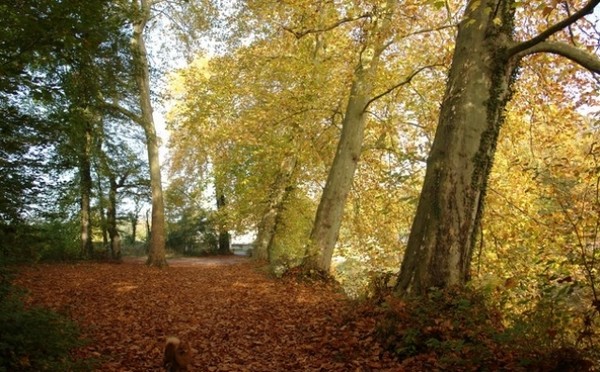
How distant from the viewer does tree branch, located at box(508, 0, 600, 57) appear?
4749 mm

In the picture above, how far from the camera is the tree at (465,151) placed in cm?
625

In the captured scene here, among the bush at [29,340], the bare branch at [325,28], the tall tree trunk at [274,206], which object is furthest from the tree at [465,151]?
the tall tree trunk at [274,206]

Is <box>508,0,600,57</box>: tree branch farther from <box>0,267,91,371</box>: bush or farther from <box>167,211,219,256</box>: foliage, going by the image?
<box>167,211,219,256</box>: foliage

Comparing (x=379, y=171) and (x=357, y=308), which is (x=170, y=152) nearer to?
(x=379, y=171)

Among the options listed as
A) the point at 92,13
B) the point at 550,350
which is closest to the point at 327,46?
the point at 92,13

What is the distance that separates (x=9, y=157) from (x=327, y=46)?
1220 cm

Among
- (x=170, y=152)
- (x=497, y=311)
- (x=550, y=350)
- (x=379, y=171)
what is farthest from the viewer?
(x=170, y=152)

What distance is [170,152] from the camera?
129 feet

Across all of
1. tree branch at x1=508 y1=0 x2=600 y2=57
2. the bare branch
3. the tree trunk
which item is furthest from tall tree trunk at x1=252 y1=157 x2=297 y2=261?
tree branch at x1=508 y1=0 x2=600 y2=57

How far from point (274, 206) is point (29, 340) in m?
15.2

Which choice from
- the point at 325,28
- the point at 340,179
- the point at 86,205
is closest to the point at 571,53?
the point at 325,28

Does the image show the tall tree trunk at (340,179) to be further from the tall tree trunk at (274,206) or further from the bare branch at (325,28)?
the tall tree trunk at (274,206)

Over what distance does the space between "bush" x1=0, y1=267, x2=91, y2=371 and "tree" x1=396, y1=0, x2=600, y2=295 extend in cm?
439

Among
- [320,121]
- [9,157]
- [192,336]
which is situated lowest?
[192,336]
